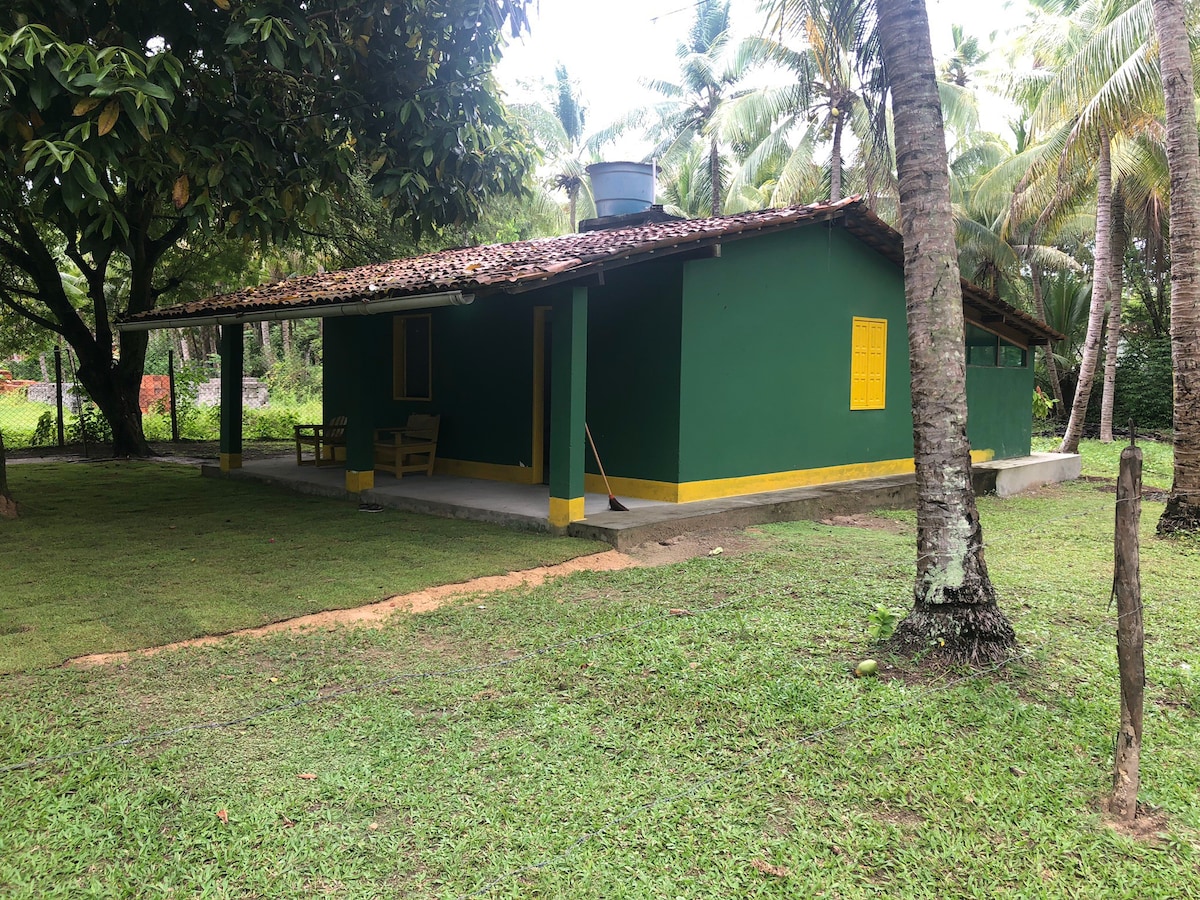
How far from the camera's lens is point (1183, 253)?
8.23 m

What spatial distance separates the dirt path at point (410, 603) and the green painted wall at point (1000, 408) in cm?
803

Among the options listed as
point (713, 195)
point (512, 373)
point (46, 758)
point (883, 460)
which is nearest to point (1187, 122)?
point (883, 460)

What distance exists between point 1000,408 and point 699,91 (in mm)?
19065

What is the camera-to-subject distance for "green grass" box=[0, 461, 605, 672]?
5.20 meters

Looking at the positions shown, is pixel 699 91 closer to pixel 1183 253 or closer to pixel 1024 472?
pixel 1024 472

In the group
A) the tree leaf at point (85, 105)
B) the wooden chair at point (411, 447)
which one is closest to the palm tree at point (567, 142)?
the wooden chair at point (411, 447)

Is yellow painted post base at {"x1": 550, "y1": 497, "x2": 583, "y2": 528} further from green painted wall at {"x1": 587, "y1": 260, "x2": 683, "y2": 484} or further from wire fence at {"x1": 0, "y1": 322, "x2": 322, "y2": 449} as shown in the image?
wire fence at {"x1": 0, "y1": 322, "x2": 322, "y2": 449}

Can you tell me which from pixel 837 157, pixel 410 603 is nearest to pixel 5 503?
pixel 410 603

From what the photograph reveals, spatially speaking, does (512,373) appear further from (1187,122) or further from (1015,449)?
(1015,449)

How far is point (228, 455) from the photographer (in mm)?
12117

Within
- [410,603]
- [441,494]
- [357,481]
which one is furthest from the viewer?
[357,481]

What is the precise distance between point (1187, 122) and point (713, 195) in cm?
1913

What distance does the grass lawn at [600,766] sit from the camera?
2756 mm

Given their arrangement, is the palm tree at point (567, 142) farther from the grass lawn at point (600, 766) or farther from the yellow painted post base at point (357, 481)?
the grass lawn at point (600, 766)
